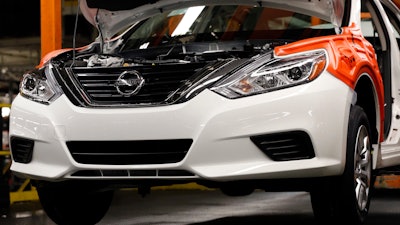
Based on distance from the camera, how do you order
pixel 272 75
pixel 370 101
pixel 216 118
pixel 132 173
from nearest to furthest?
pixel 216 118
pixel 272 75
pixel 132 173
pixel 370 101

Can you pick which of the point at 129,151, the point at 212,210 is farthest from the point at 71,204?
the point at 212,210

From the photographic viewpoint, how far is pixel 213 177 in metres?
3.60

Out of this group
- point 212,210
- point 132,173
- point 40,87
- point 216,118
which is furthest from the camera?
point 212,210

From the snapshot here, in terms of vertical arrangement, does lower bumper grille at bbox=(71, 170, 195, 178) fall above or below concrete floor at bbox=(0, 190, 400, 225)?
above

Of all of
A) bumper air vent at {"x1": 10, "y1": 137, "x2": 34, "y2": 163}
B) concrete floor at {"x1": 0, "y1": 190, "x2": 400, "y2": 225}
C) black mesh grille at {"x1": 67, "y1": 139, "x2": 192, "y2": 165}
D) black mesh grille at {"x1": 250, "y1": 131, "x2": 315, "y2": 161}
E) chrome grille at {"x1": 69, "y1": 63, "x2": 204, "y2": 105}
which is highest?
chrome grille at {"x1": 69, "y1": 63, "x2": 204, "y2": 105}

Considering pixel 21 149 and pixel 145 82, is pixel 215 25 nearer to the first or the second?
pixel 145 82

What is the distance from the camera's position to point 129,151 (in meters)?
3.73

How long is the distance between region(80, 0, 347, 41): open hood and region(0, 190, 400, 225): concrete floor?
1.59m

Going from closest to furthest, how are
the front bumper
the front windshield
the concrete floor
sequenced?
the front bumper, the front windshield, the concrete floor

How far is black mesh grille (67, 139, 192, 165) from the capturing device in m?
3.65

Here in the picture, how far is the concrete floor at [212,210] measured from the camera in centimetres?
567

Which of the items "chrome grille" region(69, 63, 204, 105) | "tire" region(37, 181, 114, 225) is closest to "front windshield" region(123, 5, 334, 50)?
"chrome grille" region(69, 63, 204, 105)

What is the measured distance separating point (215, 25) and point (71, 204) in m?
1.61

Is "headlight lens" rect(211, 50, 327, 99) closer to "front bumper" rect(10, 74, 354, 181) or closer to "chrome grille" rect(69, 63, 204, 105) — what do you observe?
"front bumper" rect(10, 74, 354, 181)
